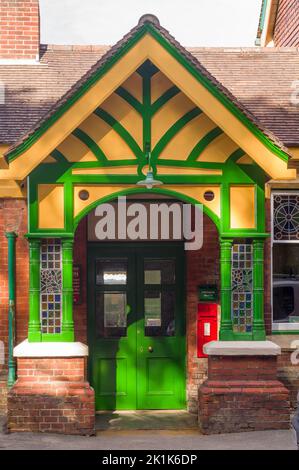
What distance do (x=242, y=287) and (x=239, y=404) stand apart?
150cm

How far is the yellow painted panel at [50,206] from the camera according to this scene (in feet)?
30.9

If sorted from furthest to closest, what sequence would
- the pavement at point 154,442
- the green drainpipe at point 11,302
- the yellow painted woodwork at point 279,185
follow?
the yellow painted woodwork at point 279,185 < the green drainpipe at point 11,302 < the pavement at point 154,442

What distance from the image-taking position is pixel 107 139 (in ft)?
31.0

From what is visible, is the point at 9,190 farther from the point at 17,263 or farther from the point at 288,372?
the point at 288,372

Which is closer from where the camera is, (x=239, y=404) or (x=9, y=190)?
(x=239, y=404)

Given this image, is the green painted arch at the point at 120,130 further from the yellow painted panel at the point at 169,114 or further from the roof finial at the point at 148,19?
the roof finial at the point at 148,19

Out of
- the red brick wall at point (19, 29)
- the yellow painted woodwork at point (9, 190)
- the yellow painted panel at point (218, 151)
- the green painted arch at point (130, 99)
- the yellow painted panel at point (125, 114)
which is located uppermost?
the red brick wall at point (19, 29)

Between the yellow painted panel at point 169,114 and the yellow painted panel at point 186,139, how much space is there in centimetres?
16

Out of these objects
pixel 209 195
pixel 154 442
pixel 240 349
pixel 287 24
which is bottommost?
pixel 154 442

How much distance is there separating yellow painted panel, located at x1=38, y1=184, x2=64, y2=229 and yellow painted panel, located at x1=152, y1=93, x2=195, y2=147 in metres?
1.39

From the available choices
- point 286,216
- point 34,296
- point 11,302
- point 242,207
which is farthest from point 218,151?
point 11,302

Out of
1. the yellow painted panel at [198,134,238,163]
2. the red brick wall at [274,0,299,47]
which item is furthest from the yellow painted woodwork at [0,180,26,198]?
the red brick wall at [274,0,299,47]

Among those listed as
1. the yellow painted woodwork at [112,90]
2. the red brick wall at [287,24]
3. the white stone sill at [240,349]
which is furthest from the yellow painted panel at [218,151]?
the red brick wall at [287,24]

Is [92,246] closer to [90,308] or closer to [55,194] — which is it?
[90,308]
